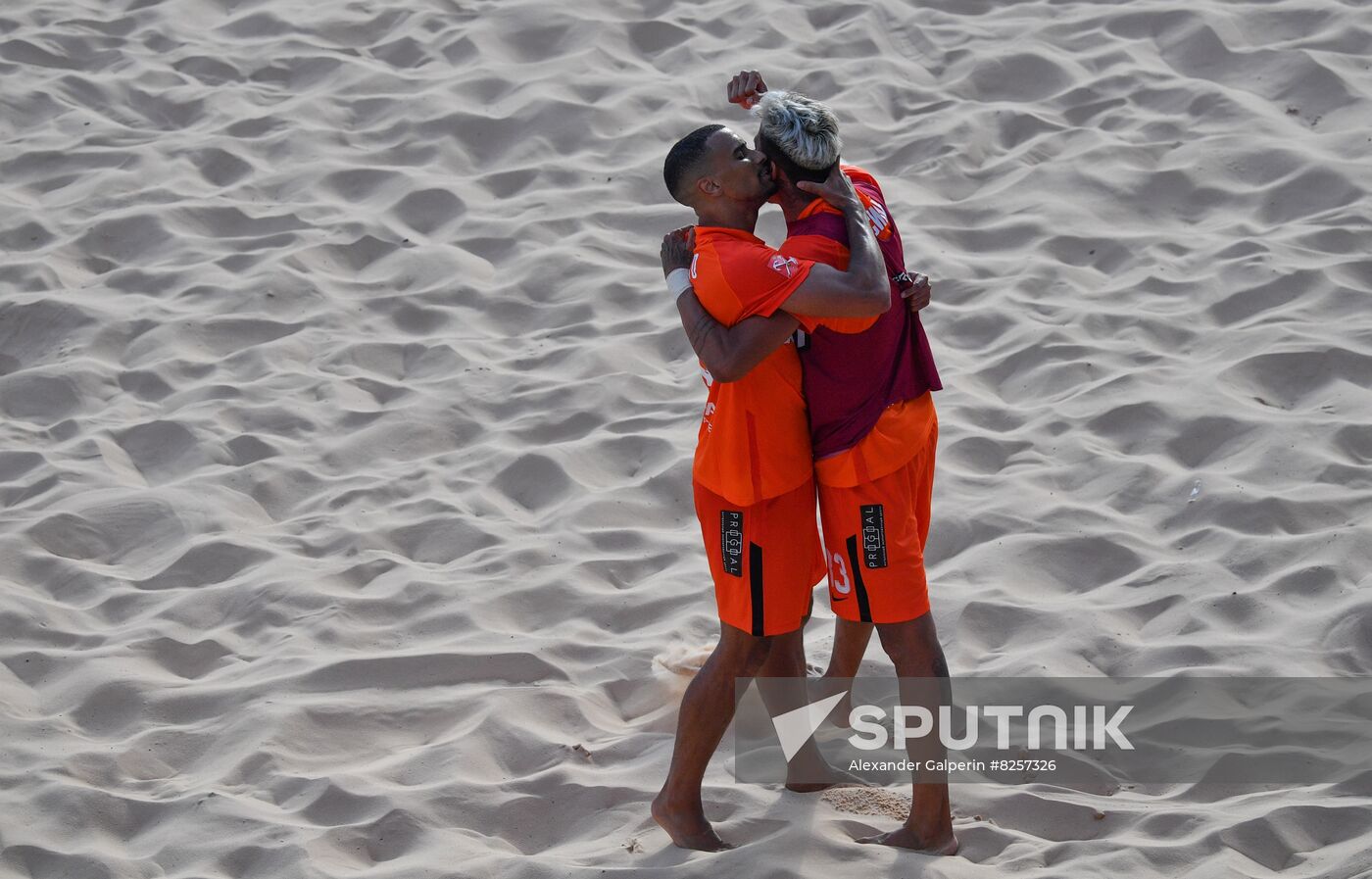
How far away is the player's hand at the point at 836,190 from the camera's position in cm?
317

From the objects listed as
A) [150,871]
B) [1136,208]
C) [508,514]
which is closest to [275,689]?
[150,871]

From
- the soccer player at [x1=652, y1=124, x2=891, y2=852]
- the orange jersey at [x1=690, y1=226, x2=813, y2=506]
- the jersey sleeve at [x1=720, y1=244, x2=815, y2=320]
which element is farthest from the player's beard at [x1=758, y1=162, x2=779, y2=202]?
the jersey sleeve at [x1=720, y1=244, x2=815, y2=320]

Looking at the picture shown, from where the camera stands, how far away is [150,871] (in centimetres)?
330

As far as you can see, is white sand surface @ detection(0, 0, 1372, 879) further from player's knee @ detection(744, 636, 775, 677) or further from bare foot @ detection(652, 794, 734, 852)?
player's knee @ detection(744, 636, 775, 677)

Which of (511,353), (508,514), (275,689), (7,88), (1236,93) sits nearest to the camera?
(275,689)

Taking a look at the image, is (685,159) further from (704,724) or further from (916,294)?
(704,724)

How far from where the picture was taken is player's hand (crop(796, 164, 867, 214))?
317cm

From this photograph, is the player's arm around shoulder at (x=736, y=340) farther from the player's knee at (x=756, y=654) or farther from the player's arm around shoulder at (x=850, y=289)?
the player's knee at (x=756, y=654)

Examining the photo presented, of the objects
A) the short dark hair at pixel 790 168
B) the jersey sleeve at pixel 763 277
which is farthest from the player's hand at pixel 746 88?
the jersey sleeve at pixel 763 277

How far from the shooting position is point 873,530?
10.5ft

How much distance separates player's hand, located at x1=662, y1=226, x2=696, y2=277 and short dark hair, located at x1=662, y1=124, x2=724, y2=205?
9cm

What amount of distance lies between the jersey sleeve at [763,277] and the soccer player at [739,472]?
0.01m

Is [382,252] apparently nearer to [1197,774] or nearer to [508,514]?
[508,514]

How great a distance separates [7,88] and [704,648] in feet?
16.8
